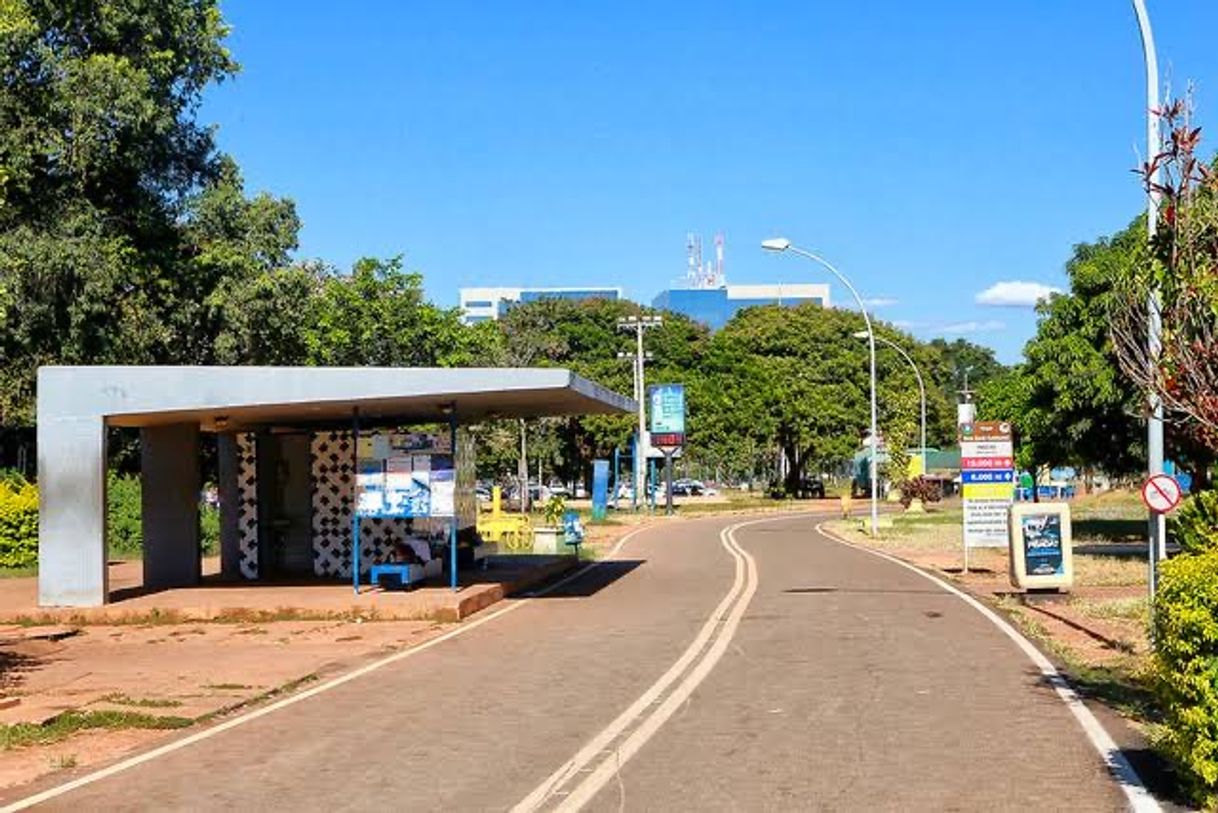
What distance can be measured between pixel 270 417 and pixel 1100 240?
25.4 metres

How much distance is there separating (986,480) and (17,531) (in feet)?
72.8

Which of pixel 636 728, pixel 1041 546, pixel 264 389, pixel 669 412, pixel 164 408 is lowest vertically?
pixel 636 728

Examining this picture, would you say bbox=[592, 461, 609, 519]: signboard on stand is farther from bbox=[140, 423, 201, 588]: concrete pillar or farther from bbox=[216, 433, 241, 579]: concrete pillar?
bbox=[140, 423, 201, 588]: concrete pillar

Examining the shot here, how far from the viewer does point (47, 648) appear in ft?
55.3

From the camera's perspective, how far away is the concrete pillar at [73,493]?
19.5 m

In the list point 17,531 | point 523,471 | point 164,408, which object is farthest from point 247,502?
point 523,471

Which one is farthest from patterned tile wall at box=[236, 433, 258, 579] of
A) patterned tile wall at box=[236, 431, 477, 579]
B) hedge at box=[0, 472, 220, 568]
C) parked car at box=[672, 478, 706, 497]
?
parked car at box=[672, 478, 706, 497]

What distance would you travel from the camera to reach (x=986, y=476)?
1081 inches

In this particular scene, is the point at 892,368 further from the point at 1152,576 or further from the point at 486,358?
the point at 1152,576

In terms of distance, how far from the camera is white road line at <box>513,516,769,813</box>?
7945mm

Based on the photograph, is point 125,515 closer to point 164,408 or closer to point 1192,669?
point 164,408

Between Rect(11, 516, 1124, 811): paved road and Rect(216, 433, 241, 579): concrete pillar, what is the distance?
864 centimetres

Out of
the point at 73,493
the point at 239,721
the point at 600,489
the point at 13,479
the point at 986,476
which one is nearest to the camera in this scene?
the point at 239,721

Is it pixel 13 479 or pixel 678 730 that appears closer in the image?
pixel 678 730
